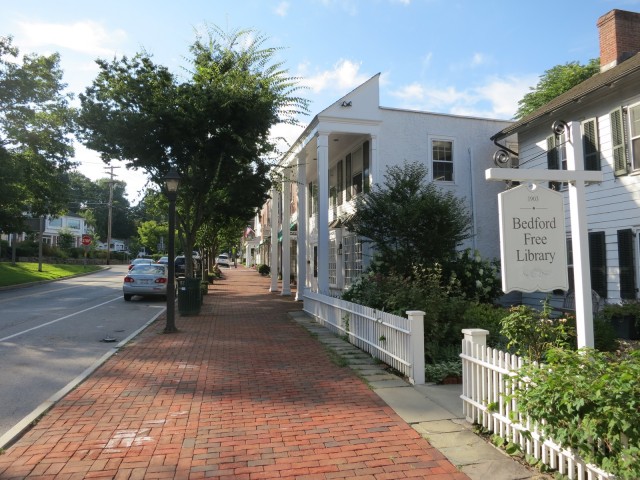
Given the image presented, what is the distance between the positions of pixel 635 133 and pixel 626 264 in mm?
2844

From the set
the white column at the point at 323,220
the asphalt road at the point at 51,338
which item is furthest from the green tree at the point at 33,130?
the white column at the point at 323,220

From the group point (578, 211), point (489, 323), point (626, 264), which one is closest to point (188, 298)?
point (489, 323)

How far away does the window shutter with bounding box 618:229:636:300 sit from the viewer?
34.9 feet

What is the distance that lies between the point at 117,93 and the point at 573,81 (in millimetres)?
19732

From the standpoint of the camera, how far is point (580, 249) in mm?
4441

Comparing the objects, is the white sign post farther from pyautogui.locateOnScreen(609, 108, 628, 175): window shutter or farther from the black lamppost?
the black lamppost

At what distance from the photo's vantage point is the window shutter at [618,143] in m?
10.8

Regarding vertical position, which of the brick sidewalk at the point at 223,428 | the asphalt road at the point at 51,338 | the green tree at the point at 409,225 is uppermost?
the green tree at the point at 409,225

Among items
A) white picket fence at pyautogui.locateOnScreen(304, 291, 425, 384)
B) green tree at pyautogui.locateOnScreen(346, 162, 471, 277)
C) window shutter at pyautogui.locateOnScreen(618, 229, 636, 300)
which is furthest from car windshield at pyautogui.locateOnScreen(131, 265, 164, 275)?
window shutter at pyautogui.locateOnScreen(618, 229, 636, 300)

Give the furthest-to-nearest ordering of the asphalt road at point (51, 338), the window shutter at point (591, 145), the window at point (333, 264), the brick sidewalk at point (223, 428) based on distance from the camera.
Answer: the window at point (333, 264), the window shutter at point (591, 145), the asphalt road at point (51, 338), the brick sidewalk at point (223, 428)

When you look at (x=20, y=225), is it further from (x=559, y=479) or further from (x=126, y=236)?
(x=126, y=236)

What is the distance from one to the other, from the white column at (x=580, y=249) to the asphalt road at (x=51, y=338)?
18.4 feet

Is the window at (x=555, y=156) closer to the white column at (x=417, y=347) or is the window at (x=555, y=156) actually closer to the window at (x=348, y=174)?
the window at (x=348, y=174)

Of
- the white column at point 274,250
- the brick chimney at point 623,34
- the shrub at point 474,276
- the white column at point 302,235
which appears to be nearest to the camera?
the shrub at point 474,276
